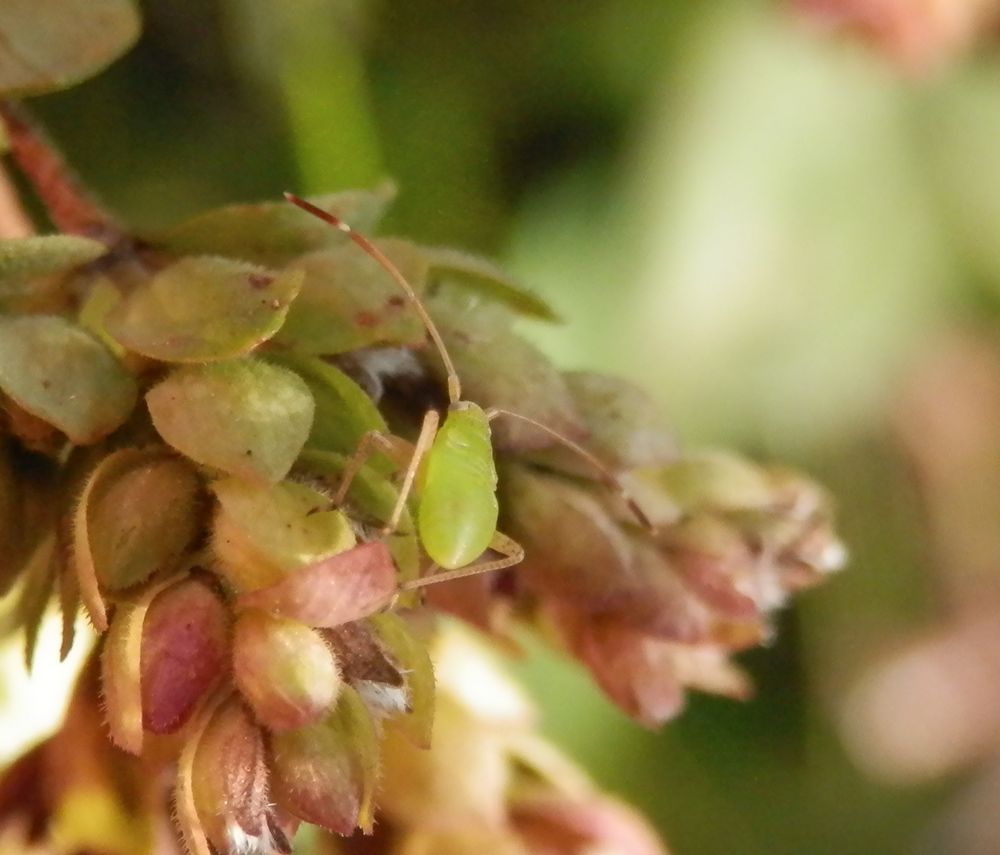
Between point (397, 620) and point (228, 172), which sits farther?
point (228, 172)

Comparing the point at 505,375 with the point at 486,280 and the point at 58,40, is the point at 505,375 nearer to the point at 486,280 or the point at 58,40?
the point at 486,280

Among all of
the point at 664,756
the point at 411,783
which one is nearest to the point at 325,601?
the point at 411,783

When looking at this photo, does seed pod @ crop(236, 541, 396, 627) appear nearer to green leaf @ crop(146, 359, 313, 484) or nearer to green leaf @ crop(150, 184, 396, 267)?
green leaf @ crop(146, 359, 313, 484)

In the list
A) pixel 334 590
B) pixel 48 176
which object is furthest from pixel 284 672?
pixel 48 176

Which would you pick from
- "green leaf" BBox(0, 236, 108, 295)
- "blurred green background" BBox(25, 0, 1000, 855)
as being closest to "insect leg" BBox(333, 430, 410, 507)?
"green leaf" BBox(0, 236, 108, 295)

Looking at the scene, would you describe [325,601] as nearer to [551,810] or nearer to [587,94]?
[551,810]

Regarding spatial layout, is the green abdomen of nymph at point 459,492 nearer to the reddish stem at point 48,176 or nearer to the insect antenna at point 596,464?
the insect antenna at point 596,464
